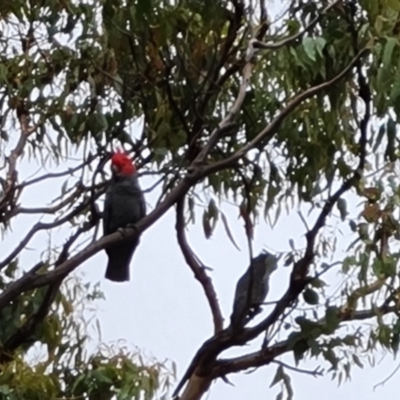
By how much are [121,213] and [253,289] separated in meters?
0.63

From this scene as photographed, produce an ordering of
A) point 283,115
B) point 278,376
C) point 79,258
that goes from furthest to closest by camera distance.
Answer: point 278,376 → point 283,115 → point 79,258

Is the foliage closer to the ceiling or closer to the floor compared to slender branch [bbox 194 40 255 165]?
closer to the floor

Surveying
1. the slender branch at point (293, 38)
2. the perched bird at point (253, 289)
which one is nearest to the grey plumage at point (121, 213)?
the perched bird at point (253, 289)

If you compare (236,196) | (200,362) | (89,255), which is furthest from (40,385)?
(236,196)

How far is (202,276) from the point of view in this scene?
334 cm

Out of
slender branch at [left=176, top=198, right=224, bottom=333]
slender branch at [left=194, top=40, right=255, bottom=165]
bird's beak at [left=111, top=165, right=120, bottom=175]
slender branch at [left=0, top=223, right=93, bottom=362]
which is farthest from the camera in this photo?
bird's beak at [left=111, top=165, right=120, bottom=175]

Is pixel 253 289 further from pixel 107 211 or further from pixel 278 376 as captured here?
pixel 107 211

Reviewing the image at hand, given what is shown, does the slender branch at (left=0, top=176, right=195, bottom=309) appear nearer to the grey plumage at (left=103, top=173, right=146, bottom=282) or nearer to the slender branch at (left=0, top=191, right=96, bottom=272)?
the slender branch at (left=0, top=191, right=96, bottom=272)

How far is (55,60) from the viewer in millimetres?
3217

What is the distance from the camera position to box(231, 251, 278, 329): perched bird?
303cm

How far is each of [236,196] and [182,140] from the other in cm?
25

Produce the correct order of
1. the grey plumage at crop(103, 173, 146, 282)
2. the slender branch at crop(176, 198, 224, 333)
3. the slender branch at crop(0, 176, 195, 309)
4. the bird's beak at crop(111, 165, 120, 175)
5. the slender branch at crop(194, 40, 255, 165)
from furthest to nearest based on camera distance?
1. the grey plumage at crop(103, 173, 146, 282)
2. the bird's beak at crop(111, 165, 120, 175)
3. the slender branch at crop(176, 198, 224, 333)
4. the slender branch at crop(194, 40, 255, 165)
5. the slender branch at crop(0, 176, 195, 309)

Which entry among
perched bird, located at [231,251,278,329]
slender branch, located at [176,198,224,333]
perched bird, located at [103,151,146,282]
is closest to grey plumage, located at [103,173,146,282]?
perched bird, located at [103,151,146,282]

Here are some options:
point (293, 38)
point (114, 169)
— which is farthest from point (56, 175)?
point (293, 38)
